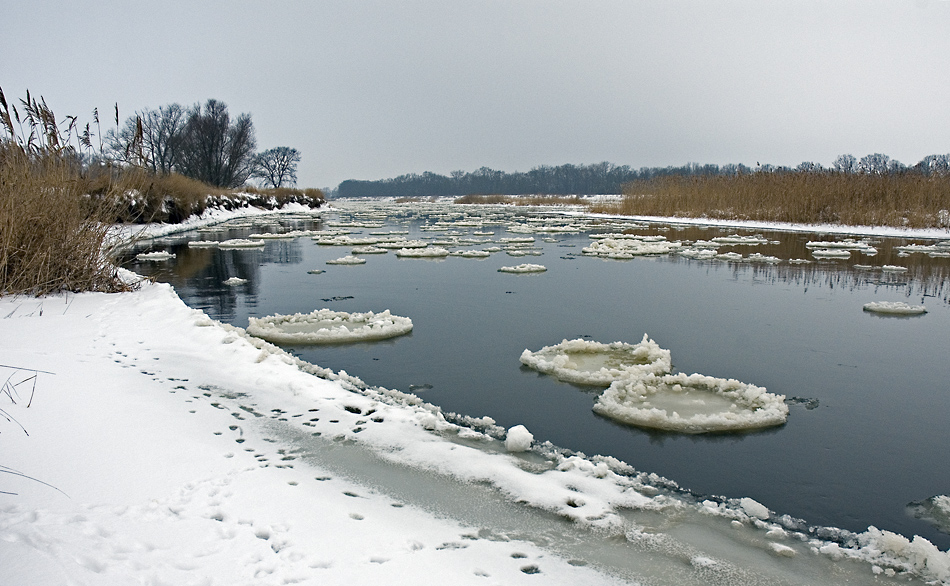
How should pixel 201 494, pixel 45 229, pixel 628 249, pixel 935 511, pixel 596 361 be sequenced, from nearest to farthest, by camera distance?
1. pixel 201 494
2. pixel 935 511
3. pixel 596 361
4. pixel 45 229
5. pixel 628 249

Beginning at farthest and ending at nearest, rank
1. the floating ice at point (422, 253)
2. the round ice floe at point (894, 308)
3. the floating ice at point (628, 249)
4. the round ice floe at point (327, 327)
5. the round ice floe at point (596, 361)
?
the floating ice at point (628, 249), the floating ice at point (422, 253), the round ice floe at point (894, 308), the round ice floe at point (327, 327), the round ice floe at point (596, 361)

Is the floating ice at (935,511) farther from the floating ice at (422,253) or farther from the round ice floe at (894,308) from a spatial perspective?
the floating ice at (422,253)

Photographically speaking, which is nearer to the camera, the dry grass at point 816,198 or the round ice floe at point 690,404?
the round ice floe at point 690,404

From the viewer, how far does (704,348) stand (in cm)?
586

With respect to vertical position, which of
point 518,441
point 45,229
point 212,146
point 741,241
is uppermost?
point 212,146

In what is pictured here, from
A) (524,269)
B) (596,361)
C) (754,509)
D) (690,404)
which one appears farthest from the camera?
(524,269)

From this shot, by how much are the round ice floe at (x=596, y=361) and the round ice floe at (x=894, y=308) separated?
4.07 meters

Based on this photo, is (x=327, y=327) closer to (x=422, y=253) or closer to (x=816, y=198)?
(x=422, y=253)

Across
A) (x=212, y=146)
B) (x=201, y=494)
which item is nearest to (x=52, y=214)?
(x=201, y=494)

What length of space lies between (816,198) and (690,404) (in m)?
20.7

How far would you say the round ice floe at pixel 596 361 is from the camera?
4793 mm

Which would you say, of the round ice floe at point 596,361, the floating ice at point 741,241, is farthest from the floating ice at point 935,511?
the floating ice at point 741,241

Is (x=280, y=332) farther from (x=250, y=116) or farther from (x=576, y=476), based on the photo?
(x=250, y=116)

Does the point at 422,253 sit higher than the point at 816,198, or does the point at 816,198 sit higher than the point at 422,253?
the point at 816,198
